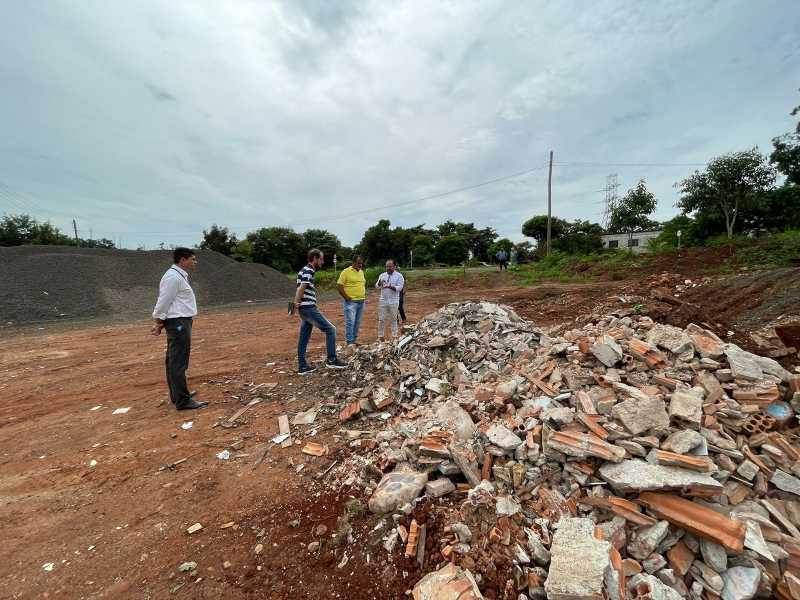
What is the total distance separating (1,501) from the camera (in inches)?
110

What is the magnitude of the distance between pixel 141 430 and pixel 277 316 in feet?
30.1

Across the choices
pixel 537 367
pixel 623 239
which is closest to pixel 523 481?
pixel 537 367

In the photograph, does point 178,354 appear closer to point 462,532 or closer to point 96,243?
point 462,532

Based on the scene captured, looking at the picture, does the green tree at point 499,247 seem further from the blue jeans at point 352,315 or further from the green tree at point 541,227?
the blue jeans at point 352,315

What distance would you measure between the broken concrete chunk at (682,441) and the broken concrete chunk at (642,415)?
3.8 inches

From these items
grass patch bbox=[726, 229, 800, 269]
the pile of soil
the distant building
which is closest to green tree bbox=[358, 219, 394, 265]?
the pile of soil

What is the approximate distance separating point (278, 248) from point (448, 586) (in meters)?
43.9

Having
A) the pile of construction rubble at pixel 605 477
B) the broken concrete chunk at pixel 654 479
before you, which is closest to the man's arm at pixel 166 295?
the pile of construction rubble at pixel 605 477

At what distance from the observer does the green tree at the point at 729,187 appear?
18.4 metres

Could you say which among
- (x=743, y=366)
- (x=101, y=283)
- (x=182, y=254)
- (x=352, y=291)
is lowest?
(x=743, y=366)

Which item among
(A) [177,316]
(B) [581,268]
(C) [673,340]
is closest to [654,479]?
(C) [673,340]

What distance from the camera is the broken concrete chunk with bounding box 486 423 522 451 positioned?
8.50 feet

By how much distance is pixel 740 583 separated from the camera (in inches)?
69.4

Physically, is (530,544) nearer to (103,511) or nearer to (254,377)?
(103,511)
